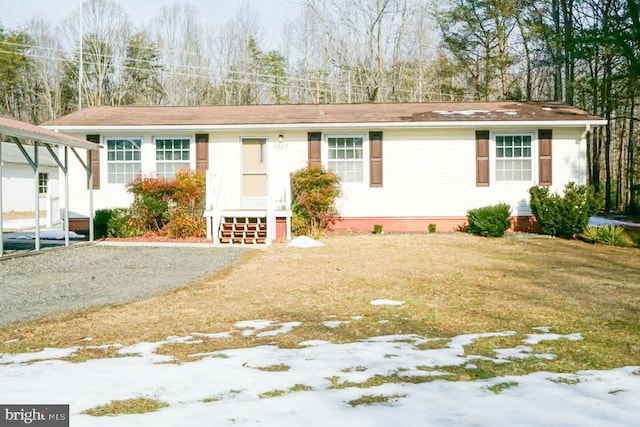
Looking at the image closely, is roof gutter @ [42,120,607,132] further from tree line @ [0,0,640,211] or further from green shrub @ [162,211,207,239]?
tree line @ [0,0,640,211]

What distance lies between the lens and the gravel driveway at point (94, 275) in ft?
21.7

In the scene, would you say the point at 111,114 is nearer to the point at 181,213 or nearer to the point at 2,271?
the point at 181,213

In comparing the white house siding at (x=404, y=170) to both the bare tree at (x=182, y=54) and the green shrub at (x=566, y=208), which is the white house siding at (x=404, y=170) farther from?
the bare tree at (x=182, y=54)

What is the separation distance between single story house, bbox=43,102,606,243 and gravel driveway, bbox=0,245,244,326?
340 cm

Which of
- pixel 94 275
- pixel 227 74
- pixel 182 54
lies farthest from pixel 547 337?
pixel 182 54

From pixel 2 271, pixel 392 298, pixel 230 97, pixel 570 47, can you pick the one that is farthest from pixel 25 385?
pixel 230 97

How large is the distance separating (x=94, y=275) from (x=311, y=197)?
6.27 m

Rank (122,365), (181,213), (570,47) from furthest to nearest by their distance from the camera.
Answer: (570,47) → (181,213) → (122,365)

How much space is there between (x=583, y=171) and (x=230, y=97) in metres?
26.1

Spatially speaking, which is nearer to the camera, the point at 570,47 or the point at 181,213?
the point at 181,213

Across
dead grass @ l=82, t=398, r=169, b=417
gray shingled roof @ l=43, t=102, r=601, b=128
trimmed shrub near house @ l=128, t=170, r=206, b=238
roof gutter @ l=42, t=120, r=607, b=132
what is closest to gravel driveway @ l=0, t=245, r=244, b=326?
trimmed shrub near house @ l=128, t=170, r=206, b=238

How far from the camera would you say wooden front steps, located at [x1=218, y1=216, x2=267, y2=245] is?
511 inches

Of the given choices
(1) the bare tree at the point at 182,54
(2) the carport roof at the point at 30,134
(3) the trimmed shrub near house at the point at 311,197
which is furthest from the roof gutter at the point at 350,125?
(1) the bare tree at the point at 182,54

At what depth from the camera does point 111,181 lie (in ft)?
49.4
